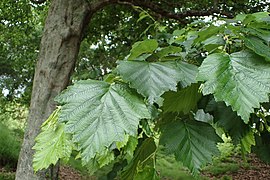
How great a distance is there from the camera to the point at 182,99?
542 mm

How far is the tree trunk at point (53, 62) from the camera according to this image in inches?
113

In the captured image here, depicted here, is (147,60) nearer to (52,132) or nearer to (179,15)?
(52,132)

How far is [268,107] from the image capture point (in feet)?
1.80

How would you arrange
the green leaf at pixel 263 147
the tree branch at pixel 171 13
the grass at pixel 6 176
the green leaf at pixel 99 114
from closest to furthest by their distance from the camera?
the green leaf at pixel 99 114
the green leaf at pixel 263 147
the tree branch at pixel 171 13
the grass at pixel 6 176

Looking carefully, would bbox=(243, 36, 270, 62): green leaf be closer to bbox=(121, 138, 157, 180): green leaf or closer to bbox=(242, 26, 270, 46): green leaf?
bbox=(242, 26, 270, 46): green leaf

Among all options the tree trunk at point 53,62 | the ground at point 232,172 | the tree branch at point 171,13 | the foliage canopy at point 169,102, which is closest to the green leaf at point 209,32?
the foliage canopy at point 169,102

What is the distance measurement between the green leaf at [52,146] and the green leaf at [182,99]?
0.55 ft

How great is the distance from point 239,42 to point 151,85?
18cm

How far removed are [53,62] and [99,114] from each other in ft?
8.42

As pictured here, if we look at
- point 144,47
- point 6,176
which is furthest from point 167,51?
point 6,176

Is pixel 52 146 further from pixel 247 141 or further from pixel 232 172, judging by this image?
pixel 232 172

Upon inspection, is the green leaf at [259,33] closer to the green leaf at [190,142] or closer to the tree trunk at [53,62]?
the green leaf at [190,142]

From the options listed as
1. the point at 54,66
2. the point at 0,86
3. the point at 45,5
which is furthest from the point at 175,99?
the point at 0,86

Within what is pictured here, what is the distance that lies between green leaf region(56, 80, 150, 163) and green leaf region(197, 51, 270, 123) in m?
0.10
